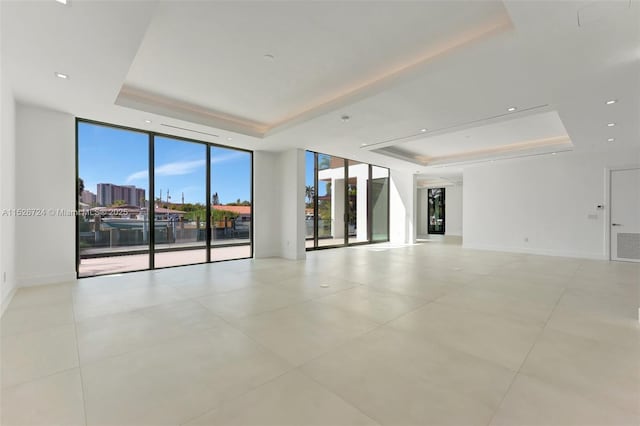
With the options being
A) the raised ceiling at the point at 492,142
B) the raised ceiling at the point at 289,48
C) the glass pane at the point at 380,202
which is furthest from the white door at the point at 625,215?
the raised ceiling at the point at 289,48

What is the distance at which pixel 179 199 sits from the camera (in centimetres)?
700

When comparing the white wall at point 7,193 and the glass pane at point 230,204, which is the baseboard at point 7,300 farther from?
the glass pane at point 230,204

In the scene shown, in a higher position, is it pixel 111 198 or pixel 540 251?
pixel 111 198

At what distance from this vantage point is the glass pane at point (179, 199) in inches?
265

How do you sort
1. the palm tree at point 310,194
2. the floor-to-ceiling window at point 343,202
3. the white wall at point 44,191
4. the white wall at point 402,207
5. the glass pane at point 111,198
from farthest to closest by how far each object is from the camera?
the white wall at point 402,207 < the floor-to-ceiling window at point 343,202 < the palm tree at point 310,194 < the glass pane at point 111,198 < the white wall at point 44,191

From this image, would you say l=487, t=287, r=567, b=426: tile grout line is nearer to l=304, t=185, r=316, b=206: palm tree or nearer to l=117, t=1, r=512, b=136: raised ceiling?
l=117, t=1, r=512, b=136: raised ceiling

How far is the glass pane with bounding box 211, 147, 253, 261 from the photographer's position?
7645mm

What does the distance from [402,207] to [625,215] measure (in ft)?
21.9

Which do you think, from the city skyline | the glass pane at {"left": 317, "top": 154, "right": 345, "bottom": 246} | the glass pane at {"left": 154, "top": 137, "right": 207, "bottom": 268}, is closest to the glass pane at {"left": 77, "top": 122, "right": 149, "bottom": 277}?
the city skyline

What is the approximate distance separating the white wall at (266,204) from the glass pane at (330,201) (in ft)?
5.95

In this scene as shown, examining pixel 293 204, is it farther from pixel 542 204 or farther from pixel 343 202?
pixel 542 204

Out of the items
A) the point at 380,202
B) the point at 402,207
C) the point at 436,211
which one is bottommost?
the point at 436,211

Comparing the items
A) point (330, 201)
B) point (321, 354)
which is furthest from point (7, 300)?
point (330, 201)

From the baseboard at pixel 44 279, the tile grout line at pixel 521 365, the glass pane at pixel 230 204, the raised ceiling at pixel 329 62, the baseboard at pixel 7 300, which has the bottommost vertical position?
the tile grout line at pixel 521 365
